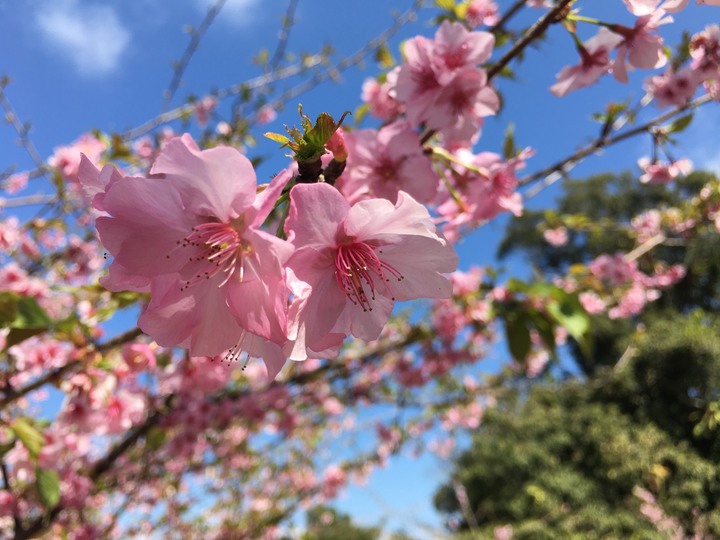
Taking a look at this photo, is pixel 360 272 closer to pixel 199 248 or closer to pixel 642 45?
pixel 199 248

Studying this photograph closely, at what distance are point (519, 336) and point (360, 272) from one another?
103 cm

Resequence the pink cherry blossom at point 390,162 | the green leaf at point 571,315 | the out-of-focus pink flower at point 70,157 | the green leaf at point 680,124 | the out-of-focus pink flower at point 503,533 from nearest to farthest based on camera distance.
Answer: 1. the pink cherry blossom at point 390,162
2. the green leaf at point 680,124
3. the green leaf at point 571,315
4. the out-of-focus pink flower at point 70,157
5. the out-of-focus pink flower at point 503,533

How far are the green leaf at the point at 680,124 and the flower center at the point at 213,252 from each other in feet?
3.37

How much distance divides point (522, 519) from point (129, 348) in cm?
718

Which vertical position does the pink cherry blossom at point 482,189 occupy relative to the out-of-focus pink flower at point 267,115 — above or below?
below

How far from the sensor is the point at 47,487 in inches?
47.8

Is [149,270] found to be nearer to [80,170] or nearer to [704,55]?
[80,170]

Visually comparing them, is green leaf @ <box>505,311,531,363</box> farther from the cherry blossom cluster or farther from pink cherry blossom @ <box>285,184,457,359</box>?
pink cherry blossom @ <box>285,184,457,359</box>

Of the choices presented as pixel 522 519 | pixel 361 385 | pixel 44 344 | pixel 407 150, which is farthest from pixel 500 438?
pixel 407 150

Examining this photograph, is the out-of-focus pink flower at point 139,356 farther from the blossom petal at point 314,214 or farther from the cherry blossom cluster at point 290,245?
the blossom petal at point 314,214

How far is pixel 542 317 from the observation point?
1.45 metres

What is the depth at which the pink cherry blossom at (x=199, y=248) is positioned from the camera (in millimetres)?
406

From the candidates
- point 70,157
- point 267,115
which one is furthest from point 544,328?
point 267,115

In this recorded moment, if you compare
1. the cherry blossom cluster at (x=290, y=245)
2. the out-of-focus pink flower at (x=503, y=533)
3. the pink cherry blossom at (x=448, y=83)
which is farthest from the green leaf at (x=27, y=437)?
the out-of-focus pink flower at (x=503, y=533)
